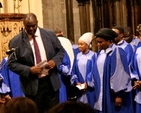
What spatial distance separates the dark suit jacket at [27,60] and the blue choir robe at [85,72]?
154 cm

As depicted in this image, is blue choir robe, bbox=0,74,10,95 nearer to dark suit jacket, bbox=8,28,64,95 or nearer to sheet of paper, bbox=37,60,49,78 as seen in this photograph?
dark suit jacket, bbox=8,28,64,95

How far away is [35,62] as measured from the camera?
12.9ft

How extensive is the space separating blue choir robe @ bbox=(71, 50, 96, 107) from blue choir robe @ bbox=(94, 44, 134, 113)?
504 mm

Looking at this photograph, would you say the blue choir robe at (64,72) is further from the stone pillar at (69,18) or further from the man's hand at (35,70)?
the stone pillar at (69,18)

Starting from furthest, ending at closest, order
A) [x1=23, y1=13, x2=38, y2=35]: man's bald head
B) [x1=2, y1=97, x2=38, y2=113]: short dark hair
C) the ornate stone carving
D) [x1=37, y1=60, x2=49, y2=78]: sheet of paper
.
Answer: the ornate stone carving, [x1=23, y1=13, x2=38, y2=35]: man's bald head, [x1=37, y1=60, x2=49, y2=78]: sheet of paper, [x1=2, y1=97, x2=38, y2=113]: short dark hair

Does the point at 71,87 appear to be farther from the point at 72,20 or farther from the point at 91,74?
the point at 72,20

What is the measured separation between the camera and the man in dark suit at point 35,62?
3865mm

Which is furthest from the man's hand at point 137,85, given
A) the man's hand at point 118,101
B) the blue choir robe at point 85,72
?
the blue choir robe at point 85,72

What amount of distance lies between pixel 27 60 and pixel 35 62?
0.08m

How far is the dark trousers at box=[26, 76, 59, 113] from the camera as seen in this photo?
3.93 m

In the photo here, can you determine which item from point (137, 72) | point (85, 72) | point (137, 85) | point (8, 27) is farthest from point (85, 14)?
point (137, 85)

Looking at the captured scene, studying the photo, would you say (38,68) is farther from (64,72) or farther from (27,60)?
(64,72)

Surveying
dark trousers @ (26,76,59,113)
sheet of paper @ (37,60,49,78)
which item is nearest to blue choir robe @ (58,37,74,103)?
dark trousers @ (26,76,59,113)

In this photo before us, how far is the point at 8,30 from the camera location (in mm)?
6664
